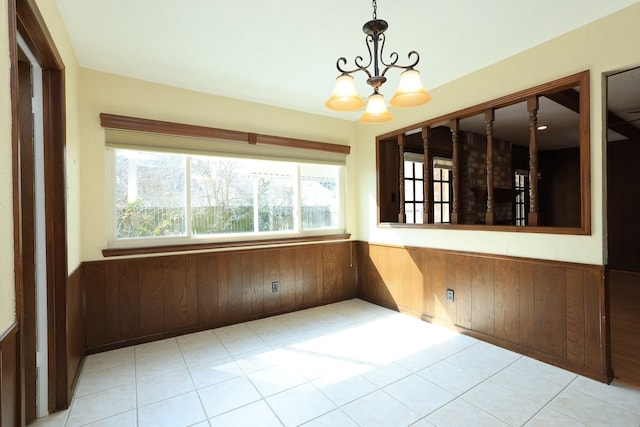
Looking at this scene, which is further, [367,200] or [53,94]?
[367,200]

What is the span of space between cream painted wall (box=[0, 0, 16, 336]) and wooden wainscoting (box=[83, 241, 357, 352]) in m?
1.92

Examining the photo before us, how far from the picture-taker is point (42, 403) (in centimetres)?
194

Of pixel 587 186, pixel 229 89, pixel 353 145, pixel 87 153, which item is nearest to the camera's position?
pixel 587 186

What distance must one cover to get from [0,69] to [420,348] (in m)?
3.20

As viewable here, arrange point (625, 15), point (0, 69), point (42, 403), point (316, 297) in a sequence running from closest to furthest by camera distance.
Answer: point (0, 69)
point (42, 403)
point (625, 15)
point (316, 297)

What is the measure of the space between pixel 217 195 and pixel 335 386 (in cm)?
230

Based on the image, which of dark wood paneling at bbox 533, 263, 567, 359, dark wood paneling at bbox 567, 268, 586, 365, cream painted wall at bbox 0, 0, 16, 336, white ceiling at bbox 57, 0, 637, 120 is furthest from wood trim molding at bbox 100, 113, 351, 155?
dark wood paneling at bbox 567, 268, 586, 365

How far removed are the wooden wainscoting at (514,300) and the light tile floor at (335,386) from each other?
0.47 ft

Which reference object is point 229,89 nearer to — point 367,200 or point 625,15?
point 367,200

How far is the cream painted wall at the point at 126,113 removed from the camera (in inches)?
109

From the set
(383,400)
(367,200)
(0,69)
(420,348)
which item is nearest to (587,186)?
(420,348)

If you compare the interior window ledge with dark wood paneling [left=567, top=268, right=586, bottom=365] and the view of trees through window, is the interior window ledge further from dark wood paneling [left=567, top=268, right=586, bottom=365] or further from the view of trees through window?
the view of trees through window

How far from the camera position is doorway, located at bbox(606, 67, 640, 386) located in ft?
8.83

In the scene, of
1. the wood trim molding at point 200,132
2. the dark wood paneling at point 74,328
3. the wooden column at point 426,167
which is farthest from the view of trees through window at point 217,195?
the wooden column at point 426,167
